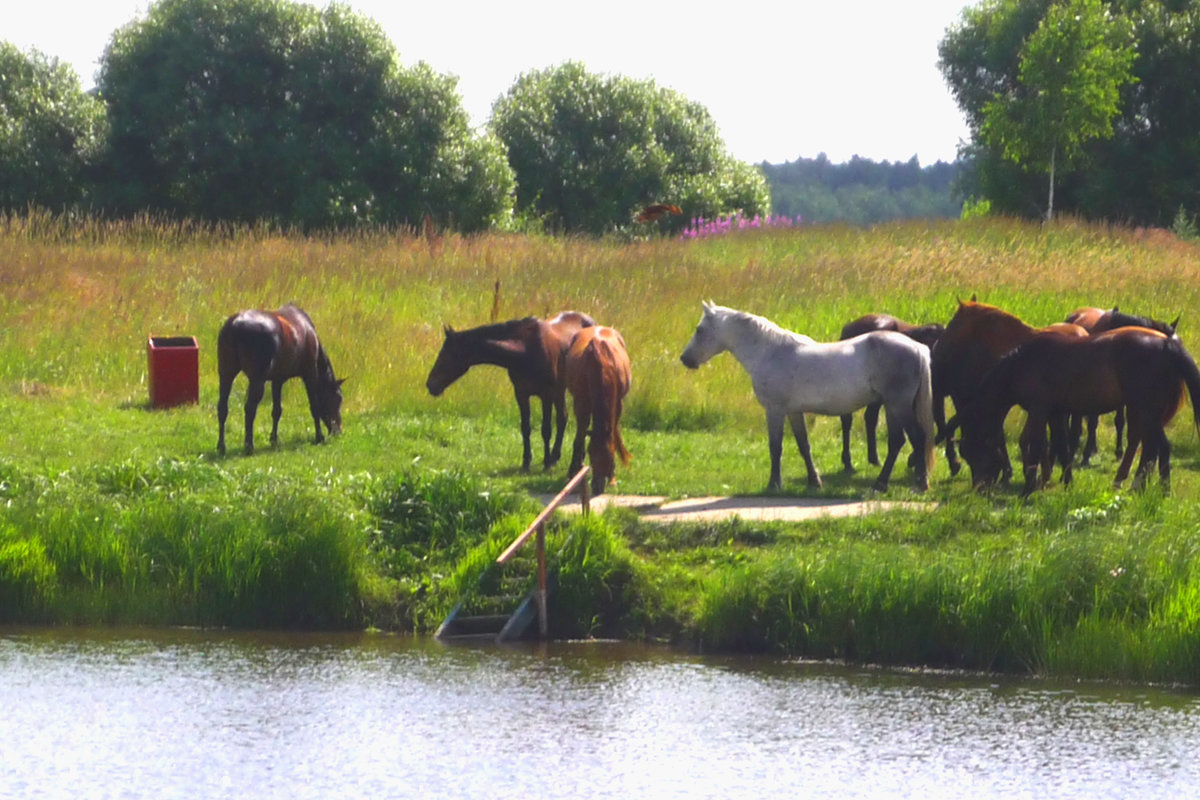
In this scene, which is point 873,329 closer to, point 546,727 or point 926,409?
point 926,409

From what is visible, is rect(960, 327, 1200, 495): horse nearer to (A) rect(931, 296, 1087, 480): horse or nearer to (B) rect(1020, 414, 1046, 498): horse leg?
(B) rect(1020, 414, 1046, 498): horse leg

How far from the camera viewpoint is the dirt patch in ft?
42.9

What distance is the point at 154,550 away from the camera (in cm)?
1255

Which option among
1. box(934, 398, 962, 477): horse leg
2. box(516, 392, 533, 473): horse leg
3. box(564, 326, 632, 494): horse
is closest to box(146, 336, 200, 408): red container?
box(516, 392, 533, 473): horse leg

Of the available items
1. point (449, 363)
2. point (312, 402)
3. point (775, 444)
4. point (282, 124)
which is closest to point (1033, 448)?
point (775, 444)

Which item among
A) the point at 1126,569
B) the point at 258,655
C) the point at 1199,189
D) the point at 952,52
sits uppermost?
the point at 952,52

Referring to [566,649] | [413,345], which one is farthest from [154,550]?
[413,345]

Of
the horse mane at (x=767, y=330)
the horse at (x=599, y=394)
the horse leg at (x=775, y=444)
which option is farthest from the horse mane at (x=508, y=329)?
the horse leg at (x=775, y=444)

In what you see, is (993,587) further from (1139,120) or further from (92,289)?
(1139,120)

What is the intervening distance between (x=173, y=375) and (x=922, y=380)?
→ 9.24 m

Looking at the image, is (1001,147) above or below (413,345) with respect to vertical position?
above

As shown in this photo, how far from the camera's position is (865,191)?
177000mm

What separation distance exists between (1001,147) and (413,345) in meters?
30.6

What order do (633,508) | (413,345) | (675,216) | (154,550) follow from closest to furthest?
(154,550) < (633,508) < (413,345) < (675,216)
